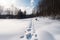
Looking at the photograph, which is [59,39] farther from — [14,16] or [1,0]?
[14,16]

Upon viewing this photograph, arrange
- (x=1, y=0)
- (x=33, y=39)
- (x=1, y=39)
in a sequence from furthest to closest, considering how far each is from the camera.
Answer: (x=1, y=0) → (x=1, y=39) → (x=33, y=39)

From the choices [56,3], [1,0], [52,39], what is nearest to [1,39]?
[52,39]

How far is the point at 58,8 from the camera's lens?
12539 millimetres

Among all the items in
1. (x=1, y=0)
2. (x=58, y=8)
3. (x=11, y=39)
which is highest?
(x=1, y=0)

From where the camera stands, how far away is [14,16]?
25141mm

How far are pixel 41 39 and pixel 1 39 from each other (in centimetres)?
103

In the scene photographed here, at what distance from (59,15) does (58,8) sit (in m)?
0.84

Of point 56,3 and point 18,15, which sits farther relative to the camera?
point 18,15

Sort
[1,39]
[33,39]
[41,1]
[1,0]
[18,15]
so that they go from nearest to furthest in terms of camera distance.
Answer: [33,39], [1,39], [1,0], [41,1], [18,15]

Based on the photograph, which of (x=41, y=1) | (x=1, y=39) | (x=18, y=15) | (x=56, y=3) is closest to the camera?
(x=1, y=39)

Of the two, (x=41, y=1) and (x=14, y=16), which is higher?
(x=41, y=1)

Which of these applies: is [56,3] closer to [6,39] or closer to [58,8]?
[58,8]

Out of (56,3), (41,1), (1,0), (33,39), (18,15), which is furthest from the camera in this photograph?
(18,15)

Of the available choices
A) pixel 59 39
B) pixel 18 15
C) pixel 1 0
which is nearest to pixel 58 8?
pixel 1 0
